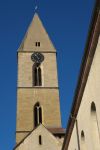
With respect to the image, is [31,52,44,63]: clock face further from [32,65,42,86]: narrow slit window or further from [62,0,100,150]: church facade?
[62,0,100,150]: church facade

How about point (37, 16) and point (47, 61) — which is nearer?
point (47, 61)

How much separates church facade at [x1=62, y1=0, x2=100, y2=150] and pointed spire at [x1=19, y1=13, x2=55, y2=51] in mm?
25932

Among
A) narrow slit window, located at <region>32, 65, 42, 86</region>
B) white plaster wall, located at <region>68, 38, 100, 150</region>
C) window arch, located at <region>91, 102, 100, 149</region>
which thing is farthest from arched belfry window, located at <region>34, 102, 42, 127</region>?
window arch, located at <region>91, 102, 100, 149</region>

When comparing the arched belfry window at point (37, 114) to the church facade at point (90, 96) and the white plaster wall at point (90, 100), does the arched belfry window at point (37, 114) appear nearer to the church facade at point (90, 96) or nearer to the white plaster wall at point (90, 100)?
the church facade at point (90, 96)

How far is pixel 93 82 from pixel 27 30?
113 ft

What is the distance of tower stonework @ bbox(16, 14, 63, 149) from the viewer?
3853cm

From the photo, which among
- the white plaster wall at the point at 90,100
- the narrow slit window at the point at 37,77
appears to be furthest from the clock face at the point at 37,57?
the white plaster wall at the point at 90,100

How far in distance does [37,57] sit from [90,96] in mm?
29255

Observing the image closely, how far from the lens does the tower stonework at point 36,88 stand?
3853cm

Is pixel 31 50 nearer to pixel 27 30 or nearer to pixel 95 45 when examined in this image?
pixel 27 30

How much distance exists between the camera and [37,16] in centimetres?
4938

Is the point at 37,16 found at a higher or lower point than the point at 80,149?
higher

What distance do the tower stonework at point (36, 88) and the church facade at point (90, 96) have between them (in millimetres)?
17519

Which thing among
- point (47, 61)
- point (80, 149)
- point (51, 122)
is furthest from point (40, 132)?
point (80, 149)
